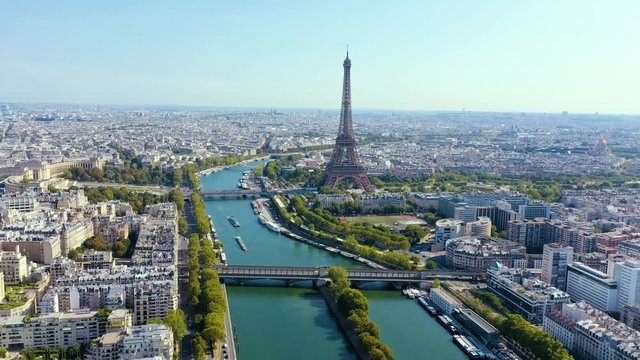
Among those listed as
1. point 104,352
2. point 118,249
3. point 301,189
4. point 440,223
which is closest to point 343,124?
point 301,189

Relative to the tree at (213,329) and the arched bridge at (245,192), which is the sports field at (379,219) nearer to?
the arched bridge at (245,192)

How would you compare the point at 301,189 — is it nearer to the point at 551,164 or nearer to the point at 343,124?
the point at 343,124

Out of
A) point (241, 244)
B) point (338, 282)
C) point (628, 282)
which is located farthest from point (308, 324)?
point (628, 282)

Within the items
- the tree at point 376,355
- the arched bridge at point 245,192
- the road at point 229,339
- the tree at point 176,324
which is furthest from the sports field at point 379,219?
the tree at point 376,355

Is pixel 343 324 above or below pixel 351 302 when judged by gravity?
below

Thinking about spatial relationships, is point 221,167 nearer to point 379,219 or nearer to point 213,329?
point 379,219
